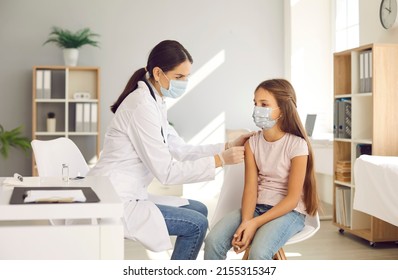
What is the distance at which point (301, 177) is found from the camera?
227 cm

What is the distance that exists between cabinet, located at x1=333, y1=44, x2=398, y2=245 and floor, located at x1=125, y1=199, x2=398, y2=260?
6cm

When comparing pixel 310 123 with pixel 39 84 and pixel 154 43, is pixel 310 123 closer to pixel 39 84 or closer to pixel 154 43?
pixel 154 43

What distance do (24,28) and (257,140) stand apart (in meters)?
4.04

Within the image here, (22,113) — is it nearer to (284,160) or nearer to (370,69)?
(370,69)

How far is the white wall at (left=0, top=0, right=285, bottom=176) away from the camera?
579 centimetres

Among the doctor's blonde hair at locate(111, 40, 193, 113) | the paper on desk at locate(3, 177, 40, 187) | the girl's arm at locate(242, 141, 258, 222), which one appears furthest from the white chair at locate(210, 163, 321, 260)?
the paper on desk at locate(3, 177, 40, 187)

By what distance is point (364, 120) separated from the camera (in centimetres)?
396

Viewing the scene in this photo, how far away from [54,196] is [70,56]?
170 inches

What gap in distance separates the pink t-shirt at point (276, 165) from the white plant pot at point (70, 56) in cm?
362

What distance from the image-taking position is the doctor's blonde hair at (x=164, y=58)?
91.4 inches

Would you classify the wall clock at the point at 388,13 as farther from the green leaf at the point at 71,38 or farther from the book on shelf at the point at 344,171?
the green leaf at the point at 71,38

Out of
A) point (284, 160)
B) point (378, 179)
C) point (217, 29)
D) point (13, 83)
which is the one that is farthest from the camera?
point (217, 29)

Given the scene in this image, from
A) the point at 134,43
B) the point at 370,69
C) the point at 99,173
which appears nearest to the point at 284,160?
the point at 99,173

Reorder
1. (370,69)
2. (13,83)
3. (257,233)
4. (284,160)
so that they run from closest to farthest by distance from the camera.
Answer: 1. (257,233)
2. (284,160)
3. (370,69)
4. (13,83)
